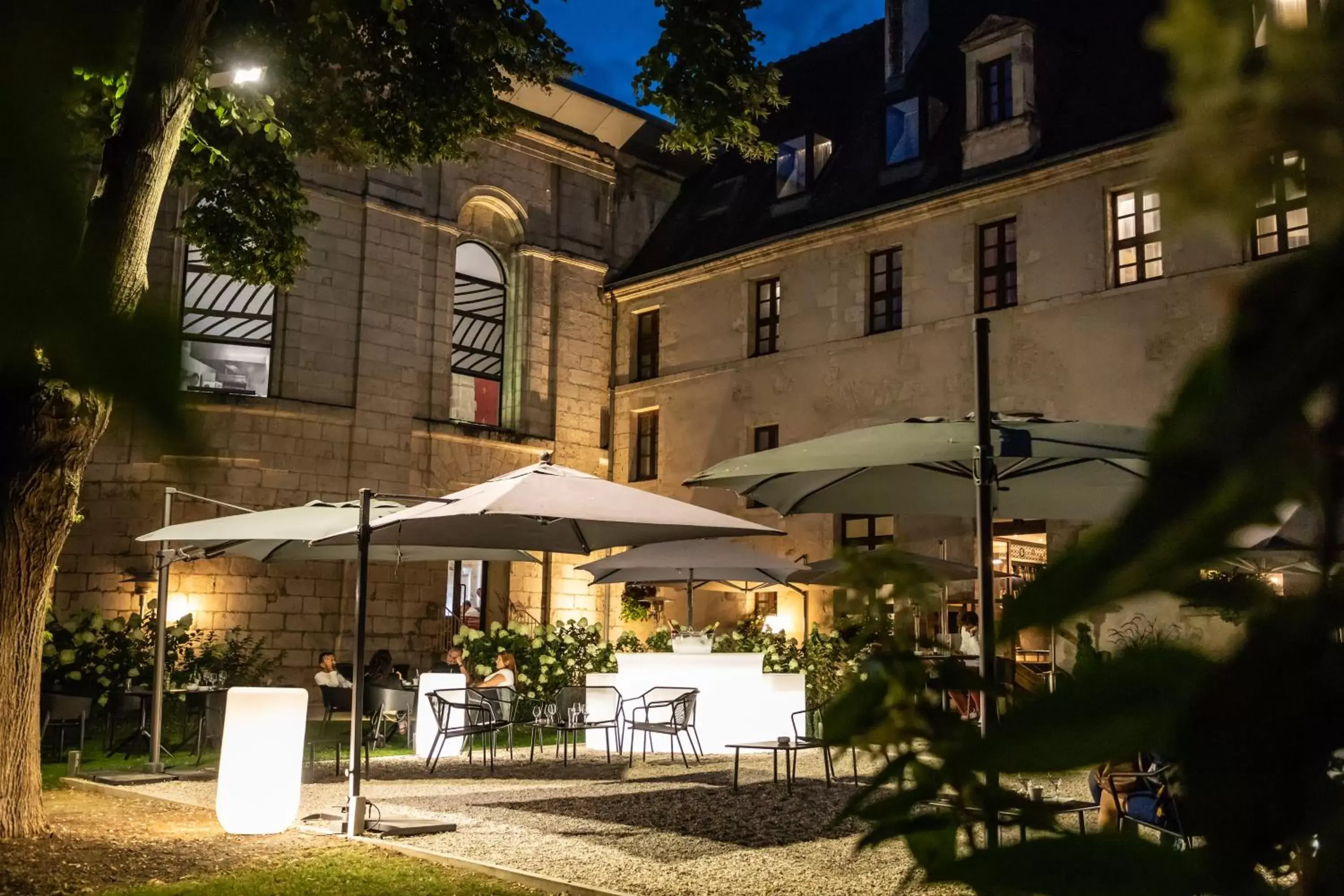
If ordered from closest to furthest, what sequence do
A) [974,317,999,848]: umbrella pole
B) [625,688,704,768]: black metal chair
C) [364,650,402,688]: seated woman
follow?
[974,317,999,848]: umbrella pole, [625,688,704,768]: black metal chair, [364,650,402,688]: seated woman

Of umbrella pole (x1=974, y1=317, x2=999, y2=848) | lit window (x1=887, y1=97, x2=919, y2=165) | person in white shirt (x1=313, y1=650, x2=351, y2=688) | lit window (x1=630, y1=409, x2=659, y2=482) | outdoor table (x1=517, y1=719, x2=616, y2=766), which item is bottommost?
outdoor table (x1=517, y1=719, x2=616, y2=766)

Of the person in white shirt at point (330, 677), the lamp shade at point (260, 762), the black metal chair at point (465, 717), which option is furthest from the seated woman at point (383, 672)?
the lamp shade at point (260, 762)

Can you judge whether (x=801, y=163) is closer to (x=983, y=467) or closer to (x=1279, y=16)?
(x=983, y=467)

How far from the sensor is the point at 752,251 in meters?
23.9

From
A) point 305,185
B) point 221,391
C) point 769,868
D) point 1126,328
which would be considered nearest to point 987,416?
point 769,868

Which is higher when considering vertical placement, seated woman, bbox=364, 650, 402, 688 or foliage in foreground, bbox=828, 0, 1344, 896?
foliage in foreground, bbox=828, 0, 1344, 896

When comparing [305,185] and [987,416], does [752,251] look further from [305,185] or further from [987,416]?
[987,416]

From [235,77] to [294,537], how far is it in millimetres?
3498

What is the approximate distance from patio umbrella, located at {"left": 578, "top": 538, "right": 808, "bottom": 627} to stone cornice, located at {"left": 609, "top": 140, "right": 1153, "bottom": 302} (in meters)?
7.07

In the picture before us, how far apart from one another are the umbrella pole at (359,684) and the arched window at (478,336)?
16.5 metres

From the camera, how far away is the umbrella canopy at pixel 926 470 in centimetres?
637

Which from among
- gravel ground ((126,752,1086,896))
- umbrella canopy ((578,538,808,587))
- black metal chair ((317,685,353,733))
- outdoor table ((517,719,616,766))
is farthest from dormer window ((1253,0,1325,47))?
umbrella canopy ((578,538,808,587))

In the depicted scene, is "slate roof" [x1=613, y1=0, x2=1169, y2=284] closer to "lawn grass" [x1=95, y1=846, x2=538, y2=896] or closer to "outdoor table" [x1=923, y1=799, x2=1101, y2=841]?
"lawn grass" [x1=95, y1=846, x2=538, y2=896]

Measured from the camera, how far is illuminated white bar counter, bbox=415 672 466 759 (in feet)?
44.8
